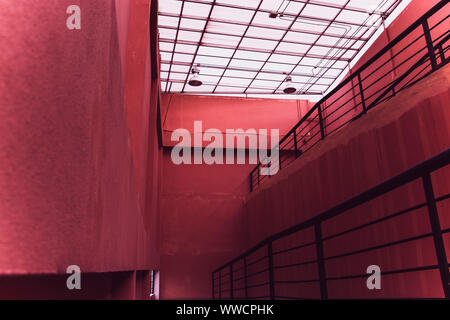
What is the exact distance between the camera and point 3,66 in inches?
33.4

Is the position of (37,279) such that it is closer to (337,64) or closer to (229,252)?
(229,252)

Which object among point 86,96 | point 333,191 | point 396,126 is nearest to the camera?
point 86,96

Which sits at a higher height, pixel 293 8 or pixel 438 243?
pixel 293 8

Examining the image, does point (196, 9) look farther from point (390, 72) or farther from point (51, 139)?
point (51, 139)

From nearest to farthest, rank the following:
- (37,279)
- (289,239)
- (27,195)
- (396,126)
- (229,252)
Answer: (27,195)
(37,279)
(396,126)
(289,239)
(229,252)

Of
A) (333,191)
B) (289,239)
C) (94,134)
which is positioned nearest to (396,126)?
(333,191)

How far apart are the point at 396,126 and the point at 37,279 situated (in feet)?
12.9

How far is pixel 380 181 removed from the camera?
4.12 m

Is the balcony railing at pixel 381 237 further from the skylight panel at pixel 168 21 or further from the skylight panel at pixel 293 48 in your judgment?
the skylight panel at pixel 168 21

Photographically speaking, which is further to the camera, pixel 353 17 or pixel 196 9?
pixel 353 17

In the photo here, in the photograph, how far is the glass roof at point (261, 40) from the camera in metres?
7.61

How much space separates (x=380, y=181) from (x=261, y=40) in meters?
5.64

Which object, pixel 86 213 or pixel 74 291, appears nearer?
pixel 86 213

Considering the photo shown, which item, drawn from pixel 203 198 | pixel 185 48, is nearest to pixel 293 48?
pixel 185 48
